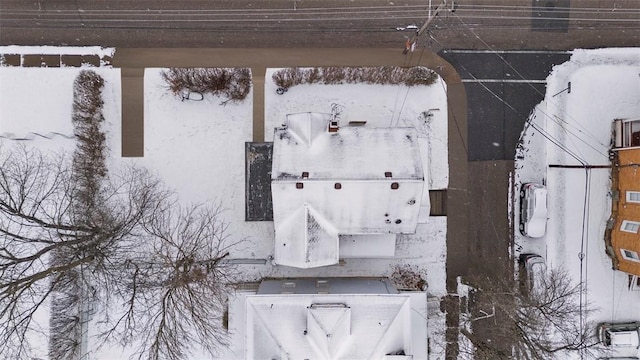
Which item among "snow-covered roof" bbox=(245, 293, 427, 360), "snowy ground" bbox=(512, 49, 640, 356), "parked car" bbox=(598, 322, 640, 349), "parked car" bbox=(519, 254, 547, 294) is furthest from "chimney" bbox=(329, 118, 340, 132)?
"parked car" bbox=(598, 322, 640, 349)

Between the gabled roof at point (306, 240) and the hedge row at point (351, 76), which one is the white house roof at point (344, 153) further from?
the hedge row at point (351, 76)

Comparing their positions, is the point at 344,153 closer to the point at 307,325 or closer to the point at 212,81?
the point at 307,325

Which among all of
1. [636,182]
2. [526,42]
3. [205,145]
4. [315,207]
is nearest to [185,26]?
[205,145]

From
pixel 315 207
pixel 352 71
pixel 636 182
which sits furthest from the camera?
pixel 352 71

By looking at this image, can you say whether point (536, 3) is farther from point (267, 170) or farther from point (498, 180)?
point (267, 170)

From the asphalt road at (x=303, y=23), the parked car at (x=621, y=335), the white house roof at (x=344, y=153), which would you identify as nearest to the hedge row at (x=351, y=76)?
the asphalt road at (x=303, y=23)
